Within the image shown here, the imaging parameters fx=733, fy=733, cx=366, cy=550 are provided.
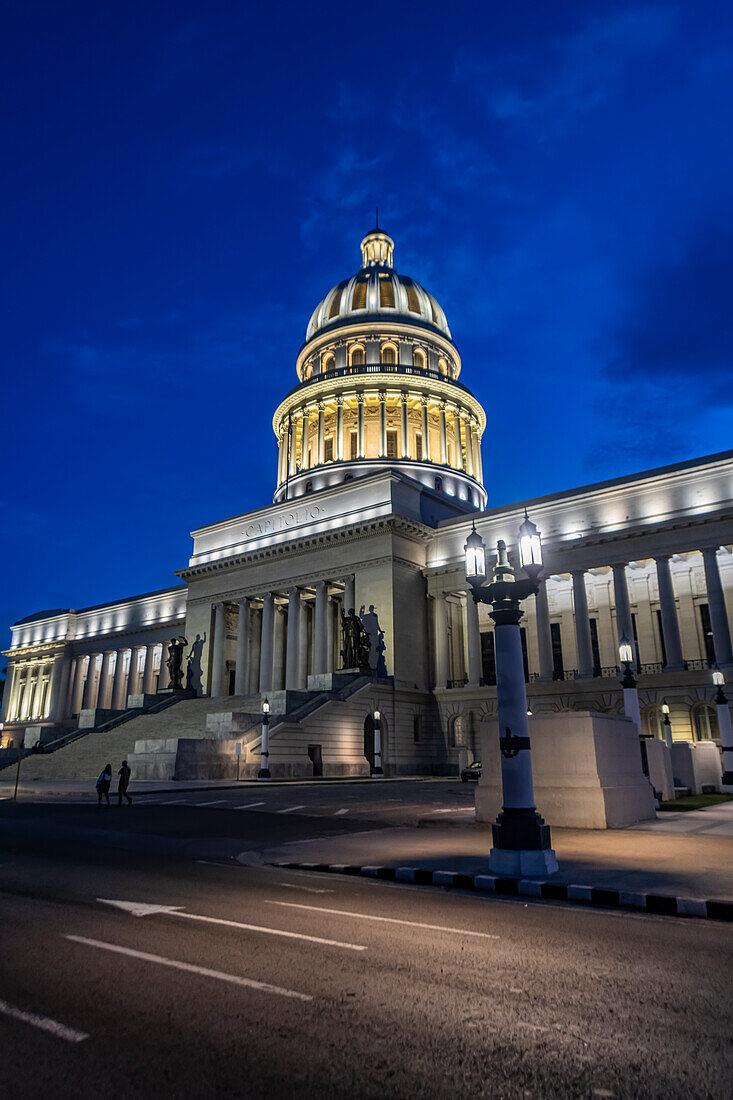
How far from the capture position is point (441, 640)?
53906 millimetres

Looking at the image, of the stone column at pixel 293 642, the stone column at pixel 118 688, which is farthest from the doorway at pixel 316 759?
the stone column at pixel 118 688

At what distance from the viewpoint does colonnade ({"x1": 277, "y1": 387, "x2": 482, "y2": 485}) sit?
70938mm

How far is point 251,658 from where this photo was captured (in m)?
63.4

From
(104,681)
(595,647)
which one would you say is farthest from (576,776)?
(104,681)

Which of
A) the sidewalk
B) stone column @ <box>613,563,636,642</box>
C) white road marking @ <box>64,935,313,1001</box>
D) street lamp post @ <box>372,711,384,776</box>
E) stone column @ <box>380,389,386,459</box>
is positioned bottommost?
white road marking @ <box>64,935,313,1001</box>

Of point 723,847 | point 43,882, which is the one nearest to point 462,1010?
point 43,882

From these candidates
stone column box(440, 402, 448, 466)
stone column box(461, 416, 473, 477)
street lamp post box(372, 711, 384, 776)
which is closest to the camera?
street lamp post box(372, 711, 384, 776)

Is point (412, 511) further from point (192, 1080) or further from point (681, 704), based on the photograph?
point (192, 1080)

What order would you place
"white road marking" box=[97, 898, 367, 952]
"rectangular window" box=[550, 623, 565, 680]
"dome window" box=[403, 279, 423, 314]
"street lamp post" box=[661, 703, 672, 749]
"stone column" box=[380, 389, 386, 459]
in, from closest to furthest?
"white road marking" box=[97, 898, 367, 952] → "street lamp post" box=[661, 703, 672, 749] → "rectangular window" box=[550, 623, 565, 680] → "stone column" box=[380, 389, 386, 459] → "dome window" box=[403, 279, 423, 314]

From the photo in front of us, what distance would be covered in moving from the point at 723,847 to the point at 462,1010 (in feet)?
31.4

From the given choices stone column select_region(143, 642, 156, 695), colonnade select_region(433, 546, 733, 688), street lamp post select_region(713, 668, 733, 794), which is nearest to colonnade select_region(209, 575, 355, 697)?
colonnade select_region(433, 546, 733, 688)

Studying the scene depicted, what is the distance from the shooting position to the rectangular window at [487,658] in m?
53.8

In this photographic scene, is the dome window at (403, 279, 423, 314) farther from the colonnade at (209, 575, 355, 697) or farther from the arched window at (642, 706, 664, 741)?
the arched window at (642, 706, 664, 741)

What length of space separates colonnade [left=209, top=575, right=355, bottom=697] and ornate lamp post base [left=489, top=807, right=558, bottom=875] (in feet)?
140
